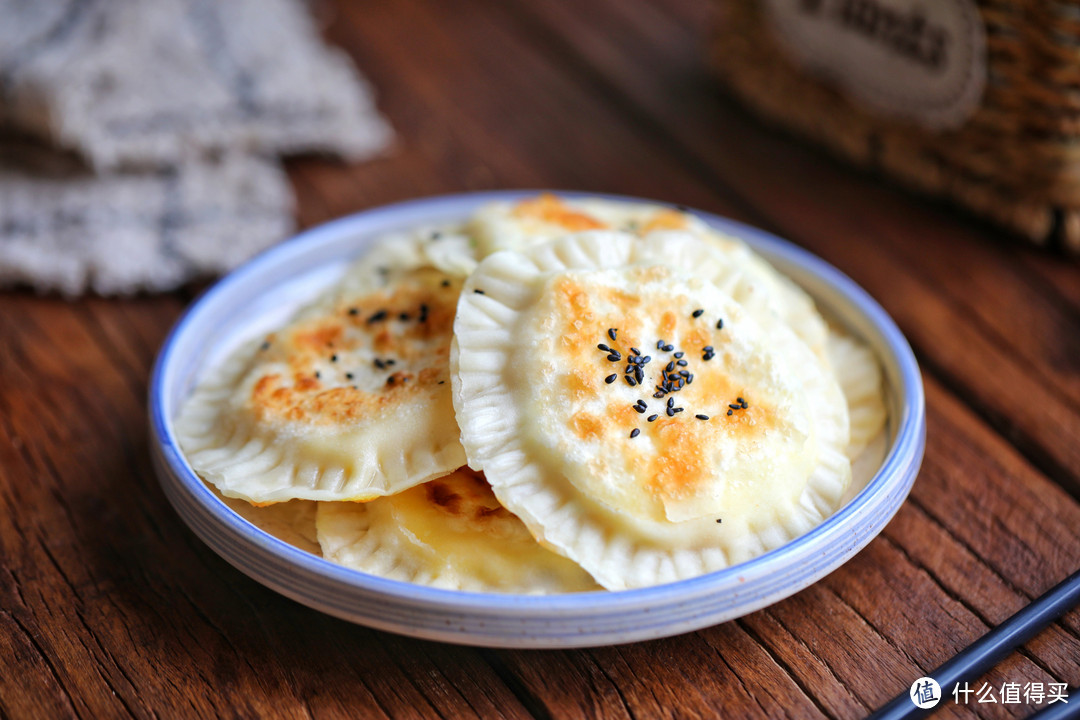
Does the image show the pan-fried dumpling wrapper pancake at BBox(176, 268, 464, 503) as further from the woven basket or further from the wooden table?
the woven basket

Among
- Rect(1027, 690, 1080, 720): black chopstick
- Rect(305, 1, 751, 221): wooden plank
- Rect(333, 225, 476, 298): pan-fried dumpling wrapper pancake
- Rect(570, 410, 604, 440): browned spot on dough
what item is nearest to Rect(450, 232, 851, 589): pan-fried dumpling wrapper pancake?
Rect(570, 410, 604, 440): browned spot on dough

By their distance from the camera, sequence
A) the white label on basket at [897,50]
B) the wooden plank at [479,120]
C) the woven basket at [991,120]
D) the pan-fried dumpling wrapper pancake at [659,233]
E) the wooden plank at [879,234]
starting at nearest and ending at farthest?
the pan-fried dumpling wrapper pancake at [659,233]
the wooden plank at [879,234]
the woven basket at [991,120]
the white label on basket at [897,50]
the wooden plank at [479,120]

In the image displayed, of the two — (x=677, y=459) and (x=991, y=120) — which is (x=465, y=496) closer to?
(x=677, y=459)

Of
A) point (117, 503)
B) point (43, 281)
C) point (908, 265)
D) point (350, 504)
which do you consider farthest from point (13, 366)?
point (908, 265)

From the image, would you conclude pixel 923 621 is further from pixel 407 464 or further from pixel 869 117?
pixel 869 117

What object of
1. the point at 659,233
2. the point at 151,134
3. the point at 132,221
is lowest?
the point at 132,221

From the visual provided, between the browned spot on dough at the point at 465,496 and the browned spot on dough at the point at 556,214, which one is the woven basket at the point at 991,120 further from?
the browned spot on dough at the point at 465,496

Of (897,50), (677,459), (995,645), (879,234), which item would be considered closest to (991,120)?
(897,50)

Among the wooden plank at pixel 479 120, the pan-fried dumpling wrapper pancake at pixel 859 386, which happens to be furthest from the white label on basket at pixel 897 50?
the pan-fried dumpling wrapper pancake at pixel 859 386
